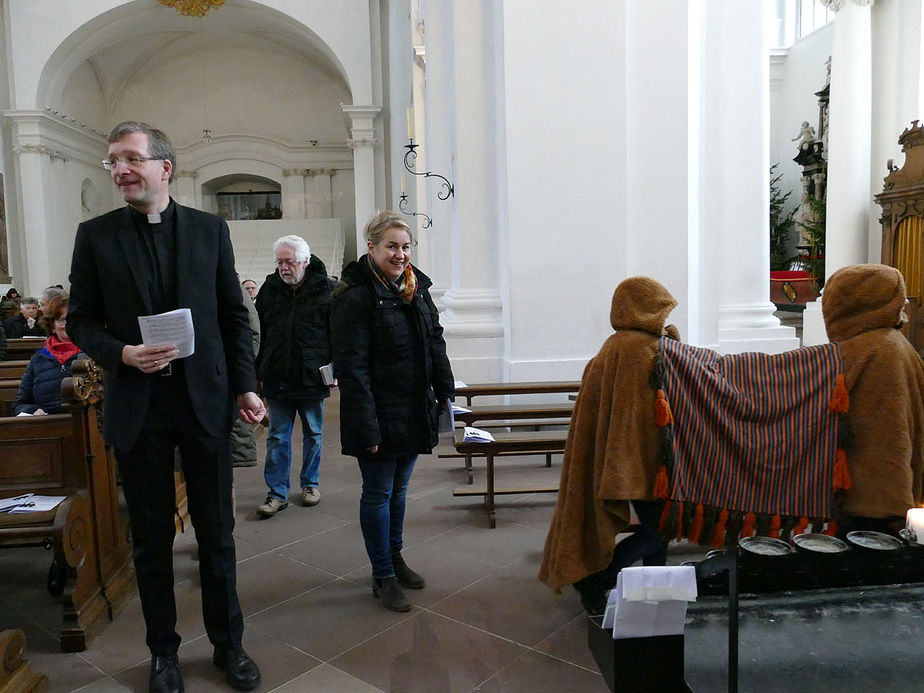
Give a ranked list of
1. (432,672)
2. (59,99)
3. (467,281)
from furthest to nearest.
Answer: (59,99)
(467,281)
(432,672)

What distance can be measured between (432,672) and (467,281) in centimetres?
462

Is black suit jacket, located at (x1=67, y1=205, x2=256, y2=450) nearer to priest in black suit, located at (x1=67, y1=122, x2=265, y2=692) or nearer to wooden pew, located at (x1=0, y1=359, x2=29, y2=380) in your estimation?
priest in black suit, located at (x1=67, y1=122, x2=265, y2=692)

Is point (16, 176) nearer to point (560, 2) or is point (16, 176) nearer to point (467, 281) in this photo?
point (467, 281)

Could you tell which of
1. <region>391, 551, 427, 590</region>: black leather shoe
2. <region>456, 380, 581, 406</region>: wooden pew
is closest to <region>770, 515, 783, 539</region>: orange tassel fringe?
<region>391, 551, 427, 590</region>: black leather shoe

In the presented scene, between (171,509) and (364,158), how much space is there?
51.0 ft

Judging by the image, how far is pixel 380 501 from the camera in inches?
126

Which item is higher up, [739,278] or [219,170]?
[219,170]

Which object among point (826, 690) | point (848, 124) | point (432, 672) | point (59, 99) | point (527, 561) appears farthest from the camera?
point (59, 99)

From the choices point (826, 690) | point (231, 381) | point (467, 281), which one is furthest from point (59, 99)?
point (826, 690)

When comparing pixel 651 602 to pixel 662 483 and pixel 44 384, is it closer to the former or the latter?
pixel 662 483

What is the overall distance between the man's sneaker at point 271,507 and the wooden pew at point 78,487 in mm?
1054

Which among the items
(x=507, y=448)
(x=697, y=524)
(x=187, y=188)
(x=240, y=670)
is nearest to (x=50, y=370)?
(x=240, y=670)

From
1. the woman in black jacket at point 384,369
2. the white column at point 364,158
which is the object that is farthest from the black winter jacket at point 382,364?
the white column at point 364,158

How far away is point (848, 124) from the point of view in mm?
11852
